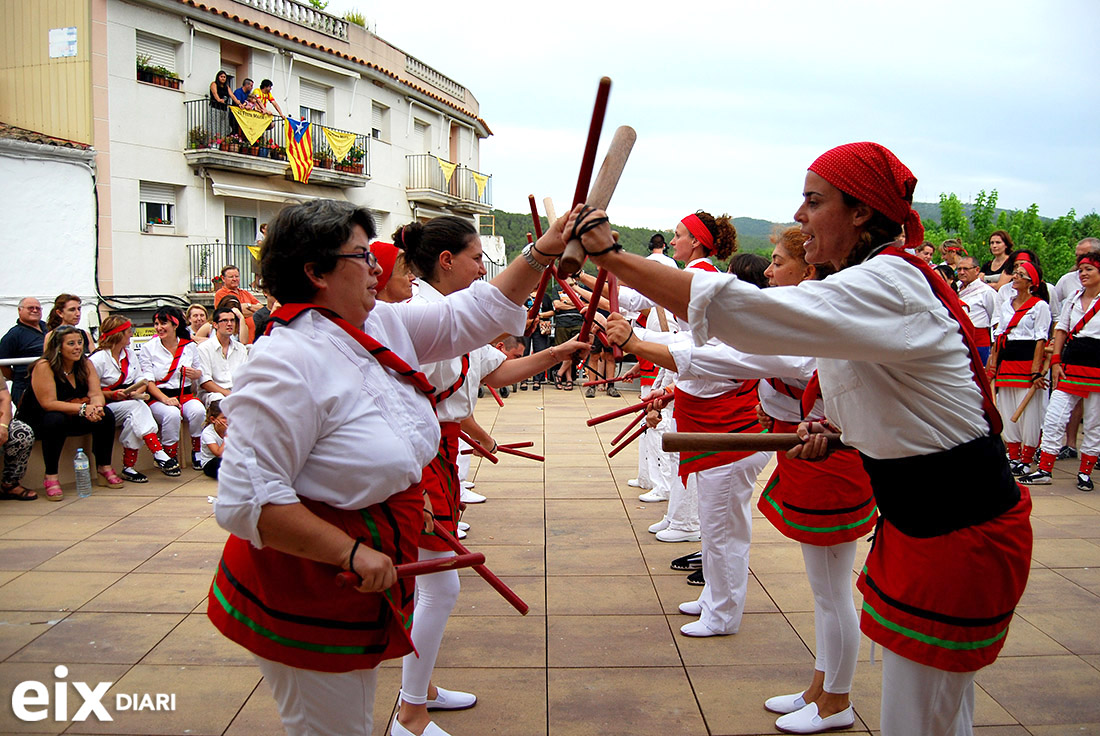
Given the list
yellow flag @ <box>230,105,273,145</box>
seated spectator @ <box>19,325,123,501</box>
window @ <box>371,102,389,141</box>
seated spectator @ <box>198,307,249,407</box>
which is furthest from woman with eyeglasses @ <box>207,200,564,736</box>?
window @ <box>371,102,389,141</box>

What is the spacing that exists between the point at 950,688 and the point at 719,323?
120cm

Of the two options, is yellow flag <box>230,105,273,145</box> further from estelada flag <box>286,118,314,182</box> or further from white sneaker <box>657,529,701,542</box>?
white sneaker <box>657,529,701,542</box>

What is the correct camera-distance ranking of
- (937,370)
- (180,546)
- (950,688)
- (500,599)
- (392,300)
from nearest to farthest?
(937,370) → (950,688) → (392,300) → (500,599) → (180,546)

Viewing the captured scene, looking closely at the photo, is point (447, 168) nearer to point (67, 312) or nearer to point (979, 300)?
point (67, 312)

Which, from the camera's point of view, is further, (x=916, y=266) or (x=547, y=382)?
(x=547, y=382)

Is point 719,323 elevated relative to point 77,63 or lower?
lower

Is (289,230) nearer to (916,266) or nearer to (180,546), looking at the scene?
(916,266)

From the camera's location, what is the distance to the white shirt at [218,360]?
8.34 metres

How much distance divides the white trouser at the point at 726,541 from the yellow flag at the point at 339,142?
19.1 m

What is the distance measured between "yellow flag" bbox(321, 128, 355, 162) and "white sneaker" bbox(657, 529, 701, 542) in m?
18.0

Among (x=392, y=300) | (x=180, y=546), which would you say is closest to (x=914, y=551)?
(x=392, y=300)

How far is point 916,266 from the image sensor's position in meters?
1.98

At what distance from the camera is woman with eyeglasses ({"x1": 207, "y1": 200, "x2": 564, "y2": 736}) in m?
1.84

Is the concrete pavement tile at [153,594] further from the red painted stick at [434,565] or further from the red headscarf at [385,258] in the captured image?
the red painted stick at [434,565]
